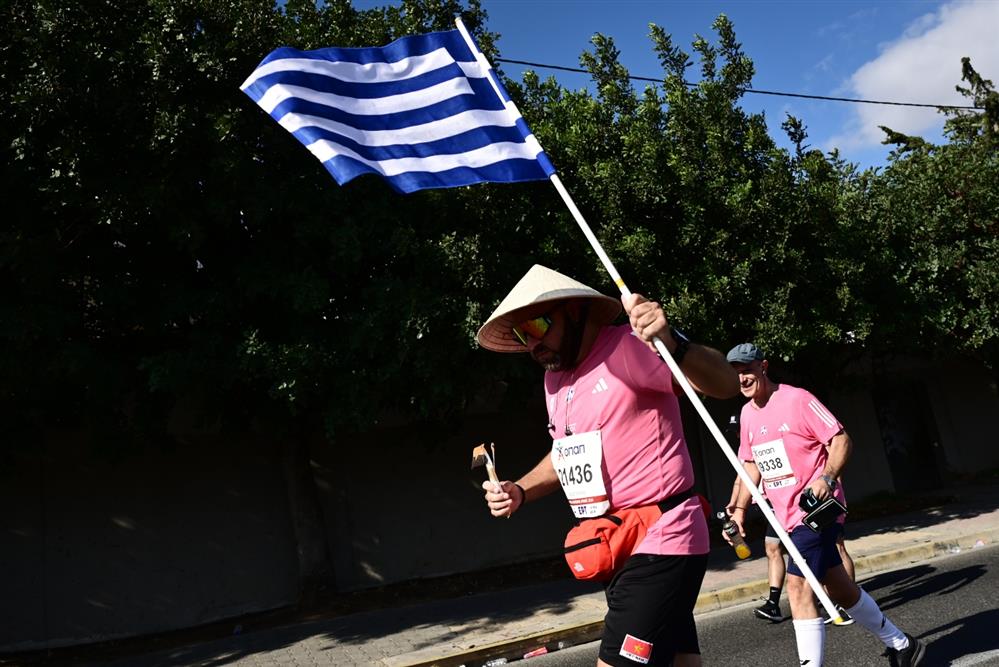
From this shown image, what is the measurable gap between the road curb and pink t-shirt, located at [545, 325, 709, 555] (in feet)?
9.34

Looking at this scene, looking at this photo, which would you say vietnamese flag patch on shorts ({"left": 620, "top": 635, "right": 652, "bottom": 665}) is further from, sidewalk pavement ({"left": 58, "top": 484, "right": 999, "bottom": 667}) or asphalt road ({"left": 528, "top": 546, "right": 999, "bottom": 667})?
sidewalk pavement ({"left": 58, "top": 484, "right": 999, "bottom": 667})

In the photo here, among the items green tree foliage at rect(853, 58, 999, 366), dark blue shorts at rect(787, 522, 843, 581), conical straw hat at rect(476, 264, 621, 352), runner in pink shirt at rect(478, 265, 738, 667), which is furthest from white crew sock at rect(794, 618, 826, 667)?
green tree foliage at rect(853, 58, 999, 366)

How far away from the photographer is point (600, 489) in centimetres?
307

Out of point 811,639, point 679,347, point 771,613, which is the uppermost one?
point 679,347

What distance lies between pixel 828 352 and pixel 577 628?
24.9 feet

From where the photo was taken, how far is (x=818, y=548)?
15.2 ft

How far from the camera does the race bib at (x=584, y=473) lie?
3.08 m

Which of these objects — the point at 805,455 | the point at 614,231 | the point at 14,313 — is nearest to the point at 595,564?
the point at 805,455

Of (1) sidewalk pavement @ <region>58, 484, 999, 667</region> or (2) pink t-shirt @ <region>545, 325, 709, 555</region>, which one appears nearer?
(2) pink t-shirt @ <region>545, 325, 709, 555</region>

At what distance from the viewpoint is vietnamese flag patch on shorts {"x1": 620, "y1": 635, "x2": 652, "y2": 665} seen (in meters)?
2.86

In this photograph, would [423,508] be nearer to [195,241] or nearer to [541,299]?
[195,241]

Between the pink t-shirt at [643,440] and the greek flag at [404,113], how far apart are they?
1.40m

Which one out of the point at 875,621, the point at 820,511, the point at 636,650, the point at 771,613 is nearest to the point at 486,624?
the point at 771,613

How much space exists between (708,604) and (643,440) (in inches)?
225
